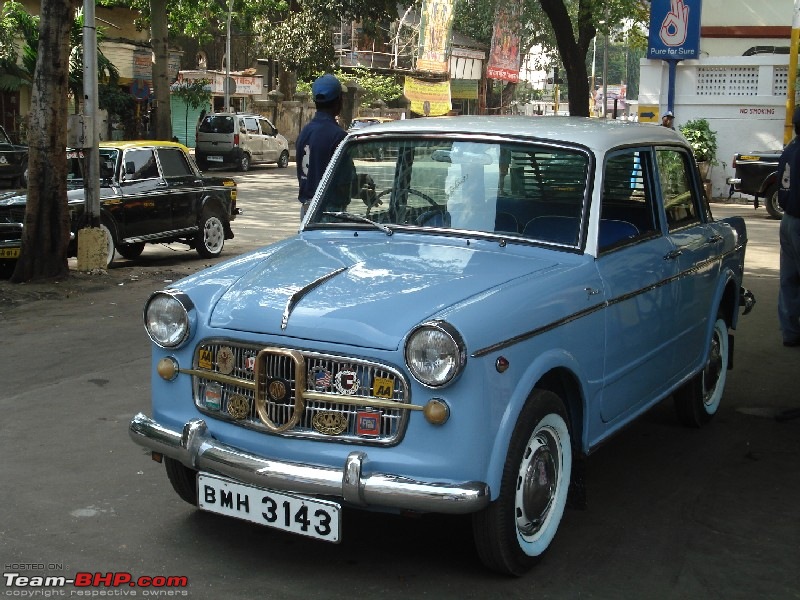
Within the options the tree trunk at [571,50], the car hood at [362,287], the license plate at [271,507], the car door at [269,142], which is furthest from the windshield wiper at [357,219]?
the car door at [269,142]

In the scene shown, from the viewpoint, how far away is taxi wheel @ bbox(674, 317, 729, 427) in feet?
20.4

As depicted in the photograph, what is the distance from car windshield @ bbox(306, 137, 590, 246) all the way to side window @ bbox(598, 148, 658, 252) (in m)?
0.18

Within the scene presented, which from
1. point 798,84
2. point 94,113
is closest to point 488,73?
point 798,84

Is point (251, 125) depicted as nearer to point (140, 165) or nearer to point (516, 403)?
point (140, 165)

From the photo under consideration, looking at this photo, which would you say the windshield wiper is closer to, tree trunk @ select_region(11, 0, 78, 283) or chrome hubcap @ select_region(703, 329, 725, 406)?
chrome hubcap @ select_region(703, 329, 725, 406)

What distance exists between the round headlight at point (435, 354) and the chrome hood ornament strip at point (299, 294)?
52 cm

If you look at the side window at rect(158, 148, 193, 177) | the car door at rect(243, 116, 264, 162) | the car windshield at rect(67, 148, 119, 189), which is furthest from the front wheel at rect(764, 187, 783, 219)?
the car door at rect(243, 116, 264, 162)

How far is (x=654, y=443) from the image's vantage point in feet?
19.8

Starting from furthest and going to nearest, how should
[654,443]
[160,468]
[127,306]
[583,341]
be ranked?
[127,306]
[654,443]
[160,468]
[583,341]

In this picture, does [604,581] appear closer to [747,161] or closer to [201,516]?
[201,516]

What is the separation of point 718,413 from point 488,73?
52749 mm

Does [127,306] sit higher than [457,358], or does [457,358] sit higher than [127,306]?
[457,358]

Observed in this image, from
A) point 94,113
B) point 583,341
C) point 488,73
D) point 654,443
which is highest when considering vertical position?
point 488,73

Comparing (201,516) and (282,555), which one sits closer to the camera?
(282,555)
